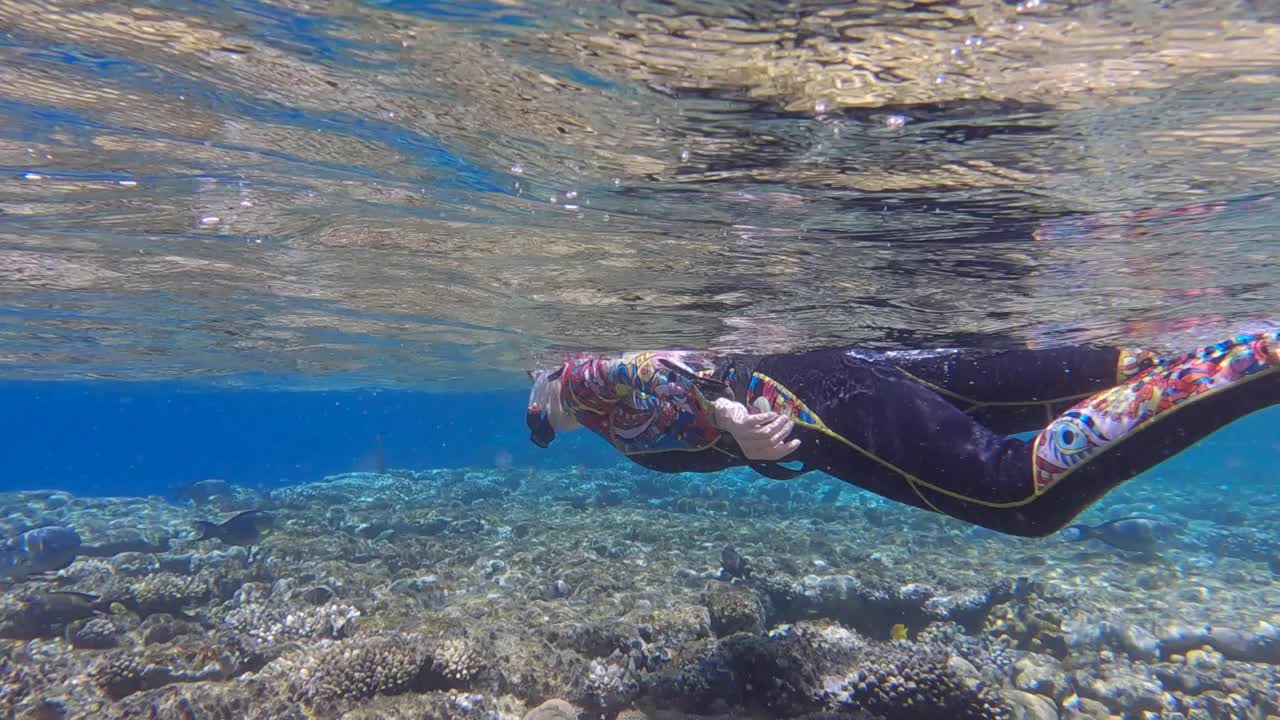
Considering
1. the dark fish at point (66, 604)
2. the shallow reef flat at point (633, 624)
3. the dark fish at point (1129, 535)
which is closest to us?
the shallow reef flat at point (633, 624)

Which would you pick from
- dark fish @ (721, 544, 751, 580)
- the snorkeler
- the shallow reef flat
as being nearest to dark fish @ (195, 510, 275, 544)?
the shallow reef flat

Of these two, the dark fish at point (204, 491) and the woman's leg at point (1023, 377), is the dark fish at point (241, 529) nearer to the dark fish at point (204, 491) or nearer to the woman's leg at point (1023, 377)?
the dark fish at point (204, 491)

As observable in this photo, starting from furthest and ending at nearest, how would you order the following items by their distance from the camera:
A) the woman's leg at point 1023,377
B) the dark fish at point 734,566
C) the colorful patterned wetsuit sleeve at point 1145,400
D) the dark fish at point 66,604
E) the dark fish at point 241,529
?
the dark fish at point 241,529 → the dark fish at point 734,566 → the dark fish at point 66,604 → the woman's leg at point 1023,377 → the colorful patterned wetsuit sleeve at point 1145,400

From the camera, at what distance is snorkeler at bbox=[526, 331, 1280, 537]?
143 inches

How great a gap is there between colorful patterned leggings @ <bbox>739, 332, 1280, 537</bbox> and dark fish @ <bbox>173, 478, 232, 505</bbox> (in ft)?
94.9

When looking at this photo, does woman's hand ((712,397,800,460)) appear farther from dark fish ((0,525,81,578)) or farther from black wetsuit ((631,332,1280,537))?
dark fish ((0,525,81,578))

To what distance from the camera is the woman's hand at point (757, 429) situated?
4.67 metres

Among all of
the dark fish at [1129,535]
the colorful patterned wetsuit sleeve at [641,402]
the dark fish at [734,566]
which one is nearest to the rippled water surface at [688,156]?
the colorful patterned wetsuit sleeve at [641,402]

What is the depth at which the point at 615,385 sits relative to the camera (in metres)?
→ 6.20

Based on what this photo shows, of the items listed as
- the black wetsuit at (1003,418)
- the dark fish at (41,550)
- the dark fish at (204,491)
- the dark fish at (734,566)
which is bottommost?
the dark fish at (204,491)

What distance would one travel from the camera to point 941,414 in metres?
4.56

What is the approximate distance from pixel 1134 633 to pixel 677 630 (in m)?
7.16

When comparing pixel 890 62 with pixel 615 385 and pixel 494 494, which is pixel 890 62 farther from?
pixel 494 494

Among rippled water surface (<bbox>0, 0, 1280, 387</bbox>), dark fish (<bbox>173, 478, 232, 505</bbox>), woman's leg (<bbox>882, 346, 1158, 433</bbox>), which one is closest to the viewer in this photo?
rippled water surface (<bbox>0, 0, 1280, 387</bbox>)
